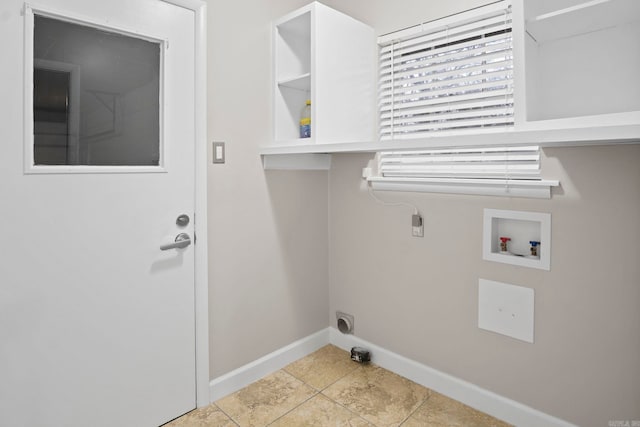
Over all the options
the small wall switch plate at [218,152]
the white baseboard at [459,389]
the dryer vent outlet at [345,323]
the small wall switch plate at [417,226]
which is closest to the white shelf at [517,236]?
the small wall switch plate at [417,226]

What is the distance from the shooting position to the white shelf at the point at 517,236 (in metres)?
1.69

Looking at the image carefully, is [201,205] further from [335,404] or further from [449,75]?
[449,75]

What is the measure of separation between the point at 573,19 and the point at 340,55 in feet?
3.47

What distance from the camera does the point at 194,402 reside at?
6.35ft

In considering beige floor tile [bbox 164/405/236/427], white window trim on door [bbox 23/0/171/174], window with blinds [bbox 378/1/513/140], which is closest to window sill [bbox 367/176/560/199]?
window with blinds [bbox 378/1/513/140]

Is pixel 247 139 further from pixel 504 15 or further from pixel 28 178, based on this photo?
pixel 504 15

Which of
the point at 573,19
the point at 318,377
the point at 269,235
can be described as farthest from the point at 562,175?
the point at 318,377

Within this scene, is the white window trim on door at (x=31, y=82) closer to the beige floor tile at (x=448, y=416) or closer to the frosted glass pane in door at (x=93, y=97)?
the frosted glass pane in door at (x=93, y=97)

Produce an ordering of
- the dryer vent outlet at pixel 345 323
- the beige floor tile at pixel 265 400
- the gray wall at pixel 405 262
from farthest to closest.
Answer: the dryer vent outlet at pixel 345 323 → the beige floor tile at pixel 265 400 → the gray wall at pixel 405 262

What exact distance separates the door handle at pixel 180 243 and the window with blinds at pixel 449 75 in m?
1.22

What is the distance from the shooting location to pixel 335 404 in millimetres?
1980

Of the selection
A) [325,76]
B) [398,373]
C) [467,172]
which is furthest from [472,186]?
[398,373]

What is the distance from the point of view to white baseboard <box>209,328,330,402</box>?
2035 millimetres

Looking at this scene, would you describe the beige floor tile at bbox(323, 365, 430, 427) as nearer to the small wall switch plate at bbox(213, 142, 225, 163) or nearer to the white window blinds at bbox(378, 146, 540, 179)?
the white window blinds at bbox(378, 146, 540, 179)
